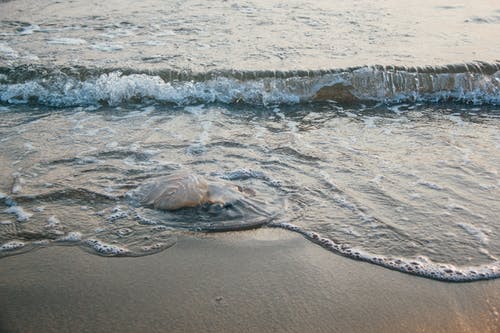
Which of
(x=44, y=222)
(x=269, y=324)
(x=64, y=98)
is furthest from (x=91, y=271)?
(x=64, y=98)

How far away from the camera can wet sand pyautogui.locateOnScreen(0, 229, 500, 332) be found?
2.72 metres

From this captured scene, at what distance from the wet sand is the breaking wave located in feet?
12.2

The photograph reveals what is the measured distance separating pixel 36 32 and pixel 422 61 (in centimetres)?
654

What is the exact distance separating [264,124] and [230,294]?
329 centimetres

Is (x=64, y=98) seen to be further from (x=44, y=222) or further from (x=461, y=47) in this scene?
(x=461, y=47)

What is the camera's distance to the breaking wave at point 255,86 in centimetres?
685

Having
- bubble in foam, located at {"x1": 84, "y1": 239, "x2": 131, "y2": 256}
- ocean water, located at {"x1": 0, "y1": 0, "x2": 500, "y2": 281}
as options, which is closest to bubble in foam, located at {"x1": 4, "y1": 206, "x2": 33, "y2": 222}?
ocean water, located at {"x1": 0, "y1": 0, "x2": 500, "y2": 281}

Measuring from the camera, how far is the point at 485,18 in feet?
31.2

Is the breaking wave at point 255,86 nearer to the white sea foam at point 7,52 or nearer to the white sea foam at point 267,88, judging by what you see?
the white sea foam at point 267,88

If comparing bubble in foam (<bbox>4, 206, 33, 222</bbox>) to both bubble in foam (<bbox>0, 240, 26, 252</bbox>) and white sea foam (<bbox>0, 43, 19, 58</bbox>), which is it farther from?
white sea foam (<bbox>0, 43, 19, 58</bbox>)

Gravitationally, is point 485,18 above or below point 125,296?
above

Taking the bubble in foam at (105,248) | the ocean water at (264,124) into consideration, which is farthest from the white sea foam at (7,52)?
the bubble in foam at (105,248)

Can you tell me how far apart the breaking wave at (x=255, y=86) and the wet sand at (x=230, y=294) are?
3732mm

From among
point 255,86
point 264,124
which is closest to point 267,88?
point 255,86
